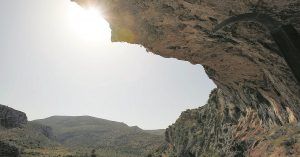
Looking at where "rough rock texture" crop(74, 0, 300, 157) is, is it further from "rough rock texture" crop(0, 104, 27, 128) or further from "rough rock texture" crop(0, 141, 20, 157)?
"rough rock texture" crop(0, 104, 27, 128)

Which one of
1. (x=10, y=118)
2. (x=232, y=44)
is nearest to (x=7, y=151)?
(x=232, y=44)

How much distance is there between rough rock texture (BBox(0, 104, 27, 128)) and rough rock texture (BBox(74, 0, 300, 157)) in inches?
4334

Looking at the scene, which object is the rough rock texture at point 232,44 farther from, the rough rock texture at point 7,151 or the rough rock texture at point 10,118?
the rough rock texture at point 10,118

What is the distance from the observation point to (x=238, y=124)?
2934 cm

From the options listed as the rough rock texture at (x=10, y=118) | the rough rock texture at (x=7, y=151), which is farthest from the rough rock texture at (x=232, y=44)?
the rough rock texture at (x=10, y=118)

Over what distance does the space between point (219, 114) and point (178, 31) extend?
26.7m

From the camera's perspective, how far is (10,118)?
12162cm

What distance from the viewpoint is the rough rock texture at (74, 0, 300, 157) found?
8862 millimetres

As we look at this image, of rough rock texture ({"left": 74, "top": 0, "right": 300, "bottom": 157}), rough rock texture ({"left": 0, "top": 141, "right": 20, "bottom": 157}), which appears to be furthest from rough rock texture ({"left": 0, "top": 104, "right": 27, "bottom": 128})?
rough rock texture ({"left": 74, "top": 0, "right": 300, "bottom": 157})

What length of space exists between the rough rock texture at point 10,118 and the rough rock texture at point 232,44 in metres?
110

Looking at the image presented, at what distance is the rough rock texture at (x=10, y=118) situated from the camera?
116900 mm

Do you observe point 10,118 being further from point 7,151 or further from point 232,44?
point 232,44

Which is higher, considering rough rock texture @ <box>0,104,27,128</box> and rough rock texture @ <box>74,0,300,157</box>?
rough rock texture @ <box>0,104,27,128</box>

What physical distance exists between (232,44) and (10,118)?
124600 mm
